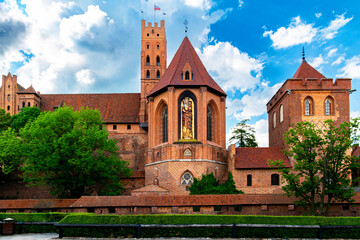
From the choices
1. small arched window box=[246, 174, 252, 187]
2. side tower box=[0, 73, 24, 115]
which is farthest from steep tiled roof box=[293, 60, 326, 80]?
side tower box=[0, 73, 24, 115]

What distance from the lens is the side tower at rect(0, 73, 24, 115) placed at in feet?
179

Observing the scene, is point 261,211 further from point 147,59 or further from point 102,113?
point 147,59

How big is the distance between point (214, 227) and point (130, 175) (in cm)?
2307

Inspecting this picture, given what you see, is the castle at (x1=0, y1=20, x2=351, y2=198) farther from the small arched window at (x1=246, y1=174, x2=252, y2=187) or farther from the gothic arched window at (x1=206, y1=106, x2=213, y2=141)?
the small arched window at (x1=246, y1=174, x2=252, y2=187)

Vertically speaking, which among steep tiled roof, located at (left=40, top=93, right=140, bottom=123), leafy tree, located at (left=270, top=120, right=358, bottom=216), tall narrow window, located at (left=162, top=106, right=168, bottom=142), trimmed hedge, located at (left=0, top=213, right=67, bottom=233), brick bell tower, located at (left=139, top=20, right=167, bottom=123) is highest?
brick bell tower, located at (left=139, top=20, right=167, bottom=123)

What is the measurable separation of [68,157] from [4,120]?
20.1 meters

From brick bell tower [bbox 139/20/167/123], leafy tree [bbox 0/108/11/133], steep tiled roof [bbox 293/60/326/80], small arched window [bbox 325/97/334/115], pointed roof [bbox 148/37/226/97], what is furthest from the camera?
brick bell tower [bbox 139/20/167/123]

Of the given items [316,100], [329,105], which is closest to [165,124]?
[316,100]

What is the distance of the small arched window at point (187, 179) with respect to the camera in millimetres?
37503

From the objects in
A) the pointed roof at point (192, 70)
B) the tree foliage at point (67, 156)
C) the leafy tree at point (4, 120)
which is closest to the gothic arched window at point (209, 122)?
the pointed roof at point (192, 70)

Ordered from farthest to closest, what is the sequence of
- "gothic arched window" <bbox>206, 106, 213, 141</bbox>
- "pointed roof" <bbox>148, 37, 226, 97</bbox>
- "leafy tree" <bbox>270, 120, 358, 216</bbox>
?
"gothic arched window" <bbox>206, 106, 213, 141</bbox>, "pointed roof" <bbox>148, 37, 226, 97</bbox>, "leafy tree" <bbox>270, 120, 358, 216</bbox>

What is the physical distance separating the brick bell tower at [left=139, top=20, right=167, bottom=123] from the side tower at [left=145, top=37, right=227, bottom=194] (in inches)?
412

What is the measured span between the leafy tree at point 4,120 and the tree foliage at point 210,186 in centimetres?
2967

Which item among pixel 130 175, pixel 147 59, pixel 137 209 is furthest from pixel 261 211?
pixel 147 59
